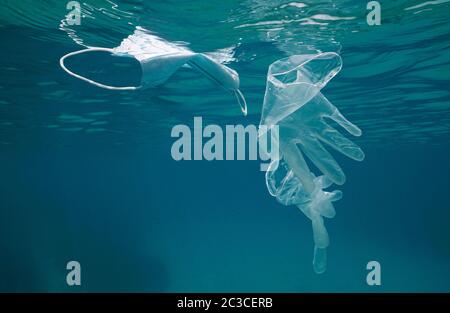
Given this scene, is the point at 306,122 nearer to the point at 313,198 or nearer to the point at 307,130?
the point at 307,130

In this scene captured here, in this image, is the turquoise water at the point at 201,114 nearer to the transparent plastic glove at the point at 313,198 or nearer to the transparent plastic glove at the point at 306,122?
the transparent plastic glove at the point at 306,122

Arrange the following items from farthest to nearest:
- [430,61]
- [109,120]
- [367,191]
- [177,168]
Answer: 1. [367,191]
2. [177,168]
3. [109,120]
4. [430,61]

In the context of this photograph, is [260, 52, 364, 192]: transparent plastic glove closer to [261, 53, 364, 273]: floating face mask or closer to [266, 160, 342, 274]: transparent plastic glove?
[261, 53, 364, 273]: floating face mask

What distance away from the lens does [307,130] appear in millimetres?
5531

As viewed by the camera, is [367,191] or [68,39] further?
[367,191]

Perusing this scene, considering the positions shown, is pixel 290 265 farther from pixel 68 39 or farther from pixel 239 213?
pixel 239 213

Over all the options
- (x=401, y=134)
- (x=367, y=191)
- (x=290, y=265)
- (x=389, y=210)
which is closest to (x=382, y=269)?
(x=290, y=265)

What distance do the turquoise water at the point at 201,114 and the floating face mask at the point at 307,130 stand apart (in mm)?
3002

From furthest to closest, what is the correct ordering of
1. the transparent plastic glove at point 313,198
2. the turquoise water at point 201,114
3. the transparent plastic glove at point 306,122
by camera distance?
the turquoise water at point 201,114
the transparent plastic glove at point 313,198
the transparent plastic glove at point 306,122

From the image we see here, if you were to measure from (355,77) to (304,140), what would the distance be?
384 inches

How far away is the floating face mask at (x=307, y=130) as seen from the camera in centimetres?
537

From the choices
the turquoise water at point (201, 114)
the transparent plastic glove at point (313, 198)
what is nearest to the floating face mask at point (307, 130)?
the transparent plastic glove at point (313, 198)

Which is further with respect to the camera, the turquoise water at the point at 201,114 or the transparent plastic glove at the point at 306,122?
the turquoise water at the point at 201,114

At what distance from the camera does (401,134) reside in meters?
28.4
